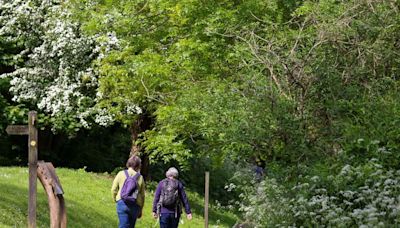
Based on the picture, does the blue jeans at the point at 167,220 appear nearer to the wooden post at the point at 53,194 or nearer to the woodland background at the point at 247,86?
the woodland background at the point at 247,86

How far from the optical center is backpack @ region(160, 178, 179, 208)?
14.2 m

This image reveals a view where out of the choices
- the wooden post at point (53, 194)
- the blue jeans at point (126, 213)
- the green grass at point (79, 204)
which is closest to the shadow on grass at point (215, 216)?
the green grass at point (79, 204)

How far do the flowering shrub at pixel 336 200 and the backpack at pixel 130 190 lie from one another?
5.70ft

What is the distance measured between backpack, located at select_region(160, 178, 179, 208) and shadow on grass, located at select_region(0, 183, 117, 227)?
104 inches

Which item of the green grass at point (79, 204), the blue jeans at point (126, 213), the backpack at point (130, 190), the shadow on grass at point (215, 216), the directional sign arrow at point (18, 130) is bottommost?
the shadow on grass at point (215, 216)

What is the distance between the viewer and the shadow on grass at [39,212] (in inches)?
607

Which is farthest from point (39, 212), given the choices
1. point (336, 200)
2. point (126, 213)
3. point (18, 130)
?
point (336, 200)

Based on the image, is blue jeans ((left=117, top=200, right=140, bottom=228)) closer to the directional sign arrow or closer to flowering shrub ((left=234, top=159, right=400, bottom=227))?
flowering shrub ((left=234, top=159, right=400, bottom=227))

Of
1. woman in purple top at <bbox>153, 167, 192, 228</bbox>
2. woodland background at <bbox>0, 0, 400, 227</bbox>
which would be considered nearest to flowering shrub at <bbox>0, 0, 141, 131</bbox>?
woodland background at <bbox>0, 0, 400, 227</bbox>

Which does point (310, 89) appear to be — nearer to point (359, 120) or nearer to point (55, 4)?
point (359, 120)

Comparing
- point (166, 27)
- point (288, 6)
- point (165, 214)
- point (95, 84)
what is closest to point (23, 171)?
point (95, 84)

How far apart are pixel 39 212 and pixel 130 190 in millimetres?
4579

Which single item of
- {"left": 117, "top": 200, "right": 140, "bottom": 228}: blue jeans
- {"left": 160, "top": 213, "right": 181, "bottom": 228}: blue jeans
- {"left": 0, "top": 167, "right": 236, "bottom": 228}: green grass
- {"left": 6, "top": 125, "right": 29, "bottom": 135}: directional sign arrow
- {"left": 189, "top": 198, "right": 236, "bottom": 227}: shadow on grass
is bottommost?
{"left": 189, "top": 198, "right": 236, "bottom": 227}: shadow on grass

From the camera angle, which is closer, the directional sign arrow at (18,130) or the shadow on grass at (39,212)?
the directional sign arrow at (18,130)
